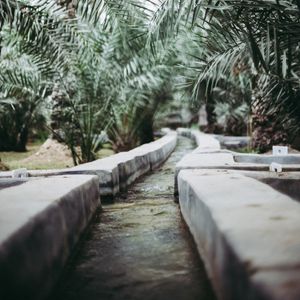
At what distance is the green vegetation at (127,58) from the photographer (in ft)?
10.5

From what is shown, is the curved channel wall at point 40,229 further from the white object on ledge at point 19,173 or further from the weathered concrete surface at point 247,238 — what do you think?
the white object on ledge at point 19,173

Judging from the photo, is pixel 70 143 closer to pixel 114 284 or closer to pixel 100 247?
pixel 100 247

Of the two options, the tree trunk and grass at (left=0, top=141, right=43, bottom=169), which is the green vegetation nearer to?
the tree trunk

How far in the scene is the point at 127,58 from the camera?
24.4ft

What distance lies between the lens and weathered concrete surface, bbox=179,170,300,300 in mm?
939

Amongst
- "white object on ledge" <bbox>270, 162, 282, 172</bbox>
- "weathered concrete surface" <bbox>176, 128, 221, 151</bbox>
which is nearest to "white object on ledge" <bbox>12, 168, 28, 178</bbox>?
"white object on ledge" <bbox>270, 162, 282, 172</bbox>

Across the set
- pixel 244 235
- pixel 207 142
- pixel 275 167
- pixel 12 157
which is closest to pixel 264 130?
pixel 207 142

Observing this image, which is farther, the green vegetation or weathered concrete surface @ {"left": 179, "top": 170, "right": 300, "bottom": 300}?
the green vegetation

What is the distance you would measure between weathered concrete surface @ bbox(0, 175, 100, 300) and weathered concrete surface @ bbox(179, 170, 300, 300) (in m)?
0.63

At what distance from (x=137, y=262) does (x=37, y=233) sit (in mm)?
586

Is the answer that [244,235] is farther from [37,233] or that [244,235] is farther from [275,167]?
[275,167]

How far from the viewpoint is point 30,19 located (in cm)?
449

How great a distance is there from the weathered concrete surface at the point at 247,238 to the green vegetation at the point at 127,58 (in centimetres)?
96

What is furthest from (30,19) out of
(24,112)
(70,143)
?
(24,112)
